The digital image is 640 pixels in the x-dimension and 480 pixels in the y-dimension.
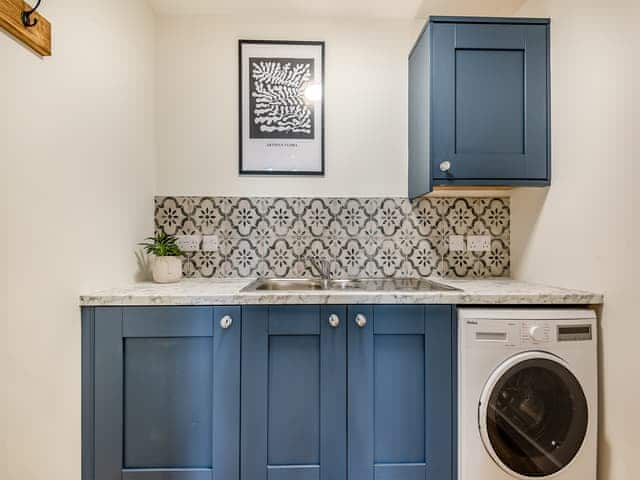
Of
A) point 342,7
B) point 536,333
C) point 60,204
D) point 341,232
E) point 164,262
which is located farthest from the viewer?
point 341,232

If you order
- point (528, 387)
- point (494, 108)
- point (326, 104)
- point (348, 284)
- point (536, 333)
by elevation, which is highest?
point (326, 104)

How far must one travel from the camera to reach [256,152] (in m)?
2.18

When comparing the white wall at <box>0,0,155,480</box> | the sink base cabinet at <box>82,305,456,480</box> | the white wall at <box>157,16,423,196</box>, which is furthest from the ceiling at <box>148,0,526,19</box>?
the sink base cabinet at <box>82,305,456,480</box>

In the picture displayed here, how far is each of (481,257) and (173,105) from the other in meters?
2.07

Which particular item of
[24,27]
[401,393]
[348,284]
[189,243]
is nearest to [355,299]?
[401,393]

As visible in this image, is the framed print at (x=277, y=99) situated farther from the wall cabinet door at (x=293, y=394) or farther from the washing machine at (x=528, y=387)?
the washing machine at (x=528, y=387)

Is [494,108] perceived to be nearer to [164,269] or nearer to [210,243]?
[210,243]

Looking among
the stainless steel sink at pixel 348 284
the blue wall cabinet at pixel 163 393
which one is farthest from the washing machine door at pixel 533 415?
the blue wall cabinet at pixel 163 393

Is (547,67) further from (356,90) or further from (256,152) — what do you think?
(256,152)

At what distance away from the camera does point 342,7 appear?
2.09 metres

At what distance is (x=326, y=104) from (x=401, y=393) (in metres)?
1.64

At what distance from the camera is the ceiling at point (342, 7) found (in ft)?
6.73

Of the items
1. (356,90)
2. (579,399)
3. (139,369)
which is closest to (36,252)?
(139,369)

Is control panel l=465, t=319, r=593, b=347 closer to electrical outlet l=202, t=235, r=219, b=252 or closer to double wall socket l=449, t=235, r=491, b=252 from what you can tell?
double wall socket l=449, t=235, r=491, b=252
